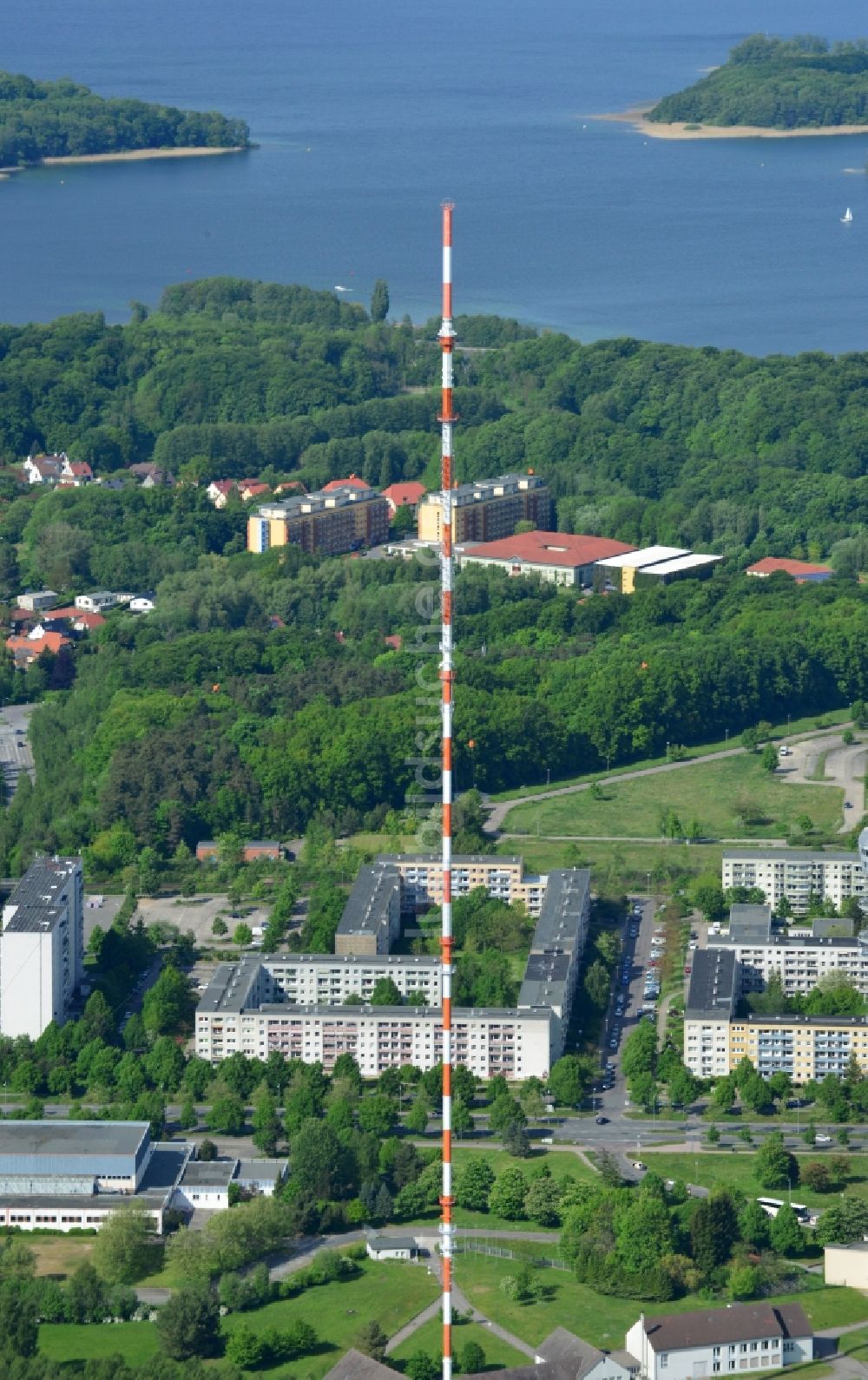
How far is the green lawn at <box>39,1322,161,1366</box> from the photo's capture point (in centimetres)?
2409

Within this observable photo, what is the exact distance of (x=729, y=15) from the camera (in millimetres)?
139000

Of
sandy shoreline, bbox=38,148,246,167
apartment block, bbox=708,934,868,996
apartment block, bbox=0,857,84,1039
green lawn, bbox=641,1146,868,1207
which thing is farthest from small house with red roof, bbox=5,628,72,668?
sandy shoreline, bbox=38,148,246,167

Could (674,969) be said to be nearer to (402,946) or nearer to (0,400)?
Result: (402,946)

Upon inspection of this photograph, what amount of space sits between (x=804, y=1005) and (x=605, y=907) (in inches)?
130

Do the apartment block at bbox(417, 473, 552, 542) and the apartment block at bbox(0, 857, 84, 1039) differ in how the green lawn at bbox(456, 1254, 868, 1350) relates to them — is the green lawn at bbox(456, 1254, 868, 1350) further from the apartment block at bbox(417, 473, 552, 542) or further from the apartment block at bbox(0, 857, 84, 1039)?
the apartment block at bbox(417, 473, 552, 542)

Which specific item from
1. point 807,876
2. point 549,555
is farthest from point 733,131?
point 807,876

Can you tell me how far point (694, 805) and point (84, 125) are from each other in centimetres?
5385

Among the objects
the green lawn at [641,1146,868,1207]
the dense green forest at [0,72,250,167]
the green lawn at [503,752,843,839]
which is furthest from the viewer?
the dense green forest at [0,72,250,167]

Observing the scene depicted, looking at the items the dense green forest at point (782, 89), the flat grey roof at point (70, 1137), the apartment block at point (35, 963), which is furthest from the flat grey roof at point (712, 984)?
the dense green forest at point (782, 89)

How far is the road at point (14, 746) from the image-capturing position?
126ft

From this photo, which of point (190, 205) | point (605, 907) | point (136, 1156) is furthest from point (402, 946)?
point (190, 205)

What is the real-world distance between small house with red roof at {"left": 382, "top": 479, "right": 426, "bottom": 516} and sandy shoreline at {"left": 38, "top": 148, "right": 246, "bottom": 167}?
4018cm

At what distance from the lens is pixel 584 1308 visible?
24.9 meters

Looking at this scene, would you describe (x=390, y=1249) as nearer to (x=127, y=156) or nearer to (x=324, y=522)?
(x=324, y=522)
